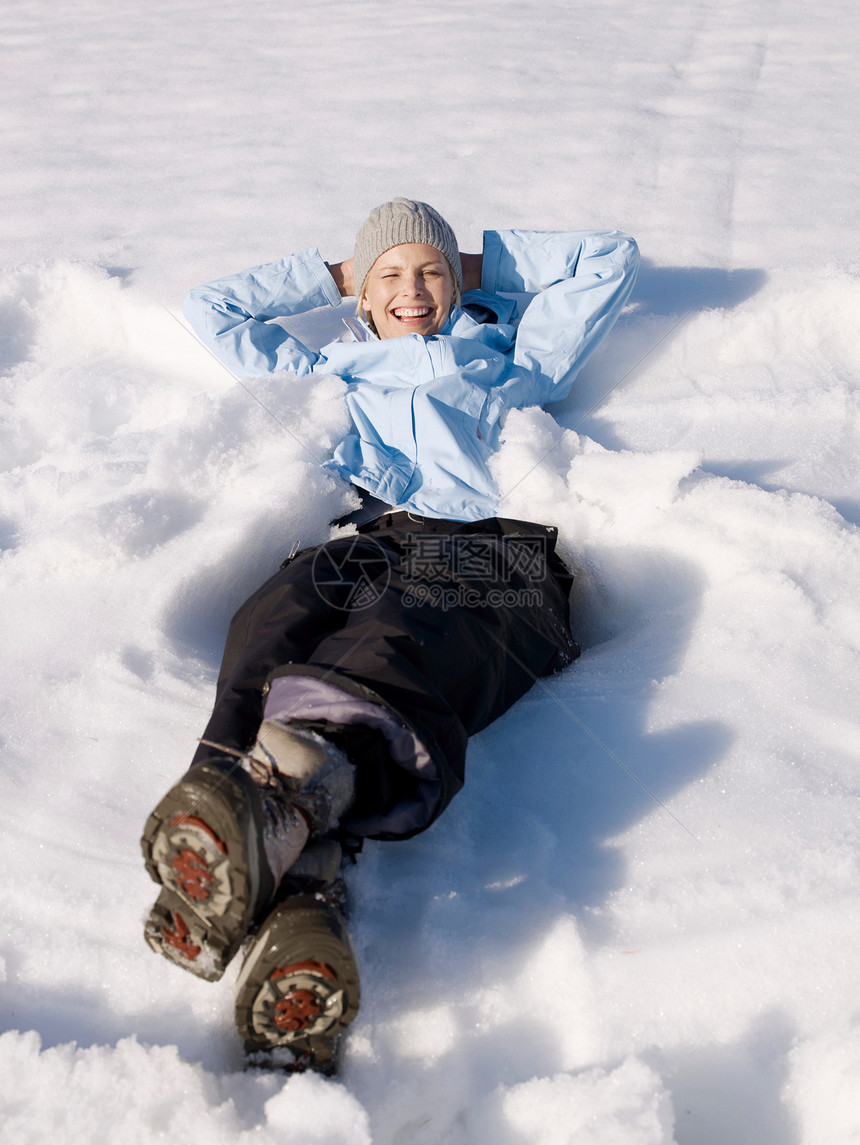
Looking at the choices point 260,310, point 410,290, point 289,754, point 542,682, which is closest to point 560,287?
point 410,290

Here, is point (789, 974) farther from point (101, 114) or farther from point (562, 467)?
point (101, 114)

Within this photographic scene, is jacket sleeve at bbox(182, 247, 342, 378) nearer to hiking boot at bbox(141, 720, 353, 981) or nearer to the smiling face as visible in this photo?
the smiling face

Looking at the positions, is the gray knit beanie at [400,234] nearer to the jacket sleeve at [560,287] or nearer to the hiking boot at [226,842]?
the jacket sleeve at [560,287]

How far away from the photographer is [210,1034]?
3.71ft

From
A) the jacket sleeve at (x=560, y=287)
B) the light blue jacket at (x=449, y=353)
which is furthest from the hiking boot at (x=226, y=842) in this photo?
the jacket sleeve at (x=560, y=287)

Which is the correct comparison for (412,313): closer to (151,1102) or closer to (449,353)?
(449,353)

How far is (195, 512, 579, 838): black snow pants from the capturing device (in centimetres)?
121

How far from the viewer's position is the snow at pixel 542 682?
1.10 m

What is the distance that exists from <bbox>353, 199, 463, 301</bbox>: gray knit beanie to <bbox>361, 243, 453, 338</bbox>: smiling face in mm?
21

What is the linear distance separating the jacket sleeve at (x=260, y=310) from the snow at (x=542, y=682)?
20cm

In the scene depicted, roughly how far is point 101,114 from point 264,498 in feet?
10.5

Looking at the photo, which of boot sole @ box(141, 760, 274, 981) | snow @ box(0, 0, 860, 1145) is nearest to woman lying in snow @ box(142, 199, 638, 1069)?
boot sole @ box(141, 760, 274, 981)

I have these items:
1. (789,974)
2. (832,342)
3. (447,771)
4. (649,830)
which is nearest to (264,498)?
(447,771)

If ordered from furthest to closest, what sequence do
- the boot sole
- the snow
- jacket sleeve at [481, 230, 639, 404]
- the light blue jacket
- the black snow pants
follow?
jacket sleeve at [481, 230, 639, 404]
the light blue jacket
the black snow pants
the snow
the boot sole
